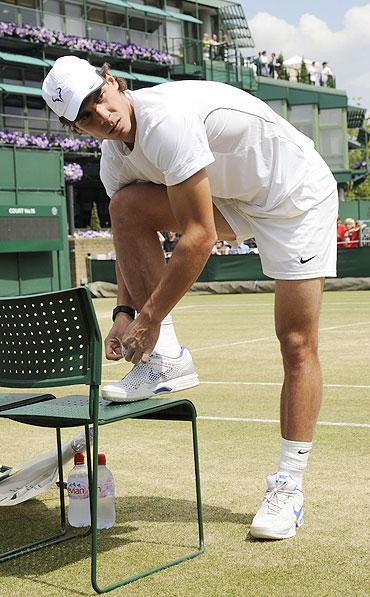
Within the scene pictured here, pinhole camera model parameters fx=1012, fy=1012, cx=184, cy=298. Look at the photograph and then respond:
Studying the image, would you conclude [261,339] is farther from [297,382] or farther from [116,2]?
[116,2]

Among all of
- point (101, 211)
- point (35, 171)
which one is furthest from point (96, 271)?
point (101, 211)

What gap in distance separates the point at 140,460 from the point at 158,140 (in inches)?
101

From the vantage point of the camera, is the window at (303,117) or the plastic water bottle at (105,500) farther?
the window at (303,117)

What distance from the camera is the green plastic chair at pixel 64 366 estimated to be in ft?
12.0

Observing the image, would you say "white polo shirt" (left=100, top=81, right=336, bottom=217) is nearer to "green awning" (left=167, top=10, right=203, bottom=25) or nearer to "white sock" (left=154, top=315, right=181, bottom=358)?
"white sock" (left=154, top=315, right=181, bottom=358)

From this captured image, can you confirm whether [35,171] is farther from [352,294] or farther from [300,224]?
[300,224]

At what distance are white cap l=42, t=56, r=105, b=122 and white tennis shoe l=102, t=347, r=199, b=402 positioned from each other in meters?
1.08

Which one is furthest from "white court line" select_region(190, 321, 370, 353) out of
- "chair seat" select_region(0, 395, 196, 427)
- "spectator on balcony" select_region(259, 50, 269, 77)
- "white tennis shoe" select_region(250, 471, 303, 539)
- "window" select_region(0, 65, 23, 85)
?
"spectator on balcony" select_region(259, 50, 269, 77)

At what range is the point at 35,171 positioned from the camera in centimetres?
3278

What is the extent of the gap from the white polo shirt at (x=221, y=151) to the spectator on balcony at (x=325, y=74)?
5972 cm

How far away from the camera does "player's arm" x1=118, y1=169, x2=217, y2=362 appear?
3.90 metres

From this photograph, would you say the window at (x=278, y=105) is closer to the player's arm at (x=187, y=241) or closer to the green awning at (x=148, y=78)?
the green awning at (x=148, y=78)

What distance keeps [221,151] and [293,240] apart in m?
0.53

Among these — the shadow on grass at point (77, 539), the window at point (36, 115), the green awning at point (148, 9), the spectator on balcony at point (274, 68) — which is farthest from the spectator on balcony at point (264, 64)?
the shadow on grass at point (77, 539)
